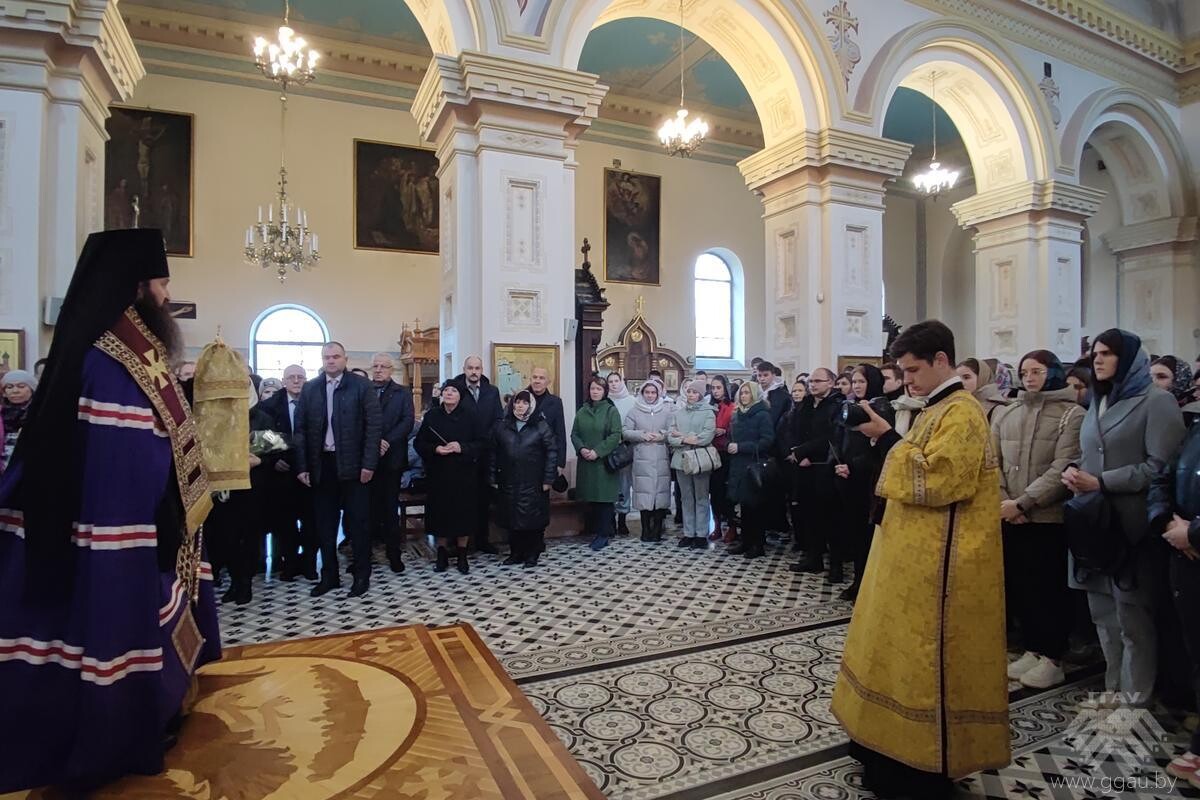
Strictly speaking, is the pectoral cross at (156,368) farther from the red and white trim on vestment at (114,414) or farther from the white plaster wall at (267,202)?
the white plaster wall at (267,202)

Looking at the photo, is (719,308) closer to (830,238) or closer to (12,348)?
(830,238)

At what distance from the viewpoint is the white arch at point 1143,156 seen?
12.5 metres

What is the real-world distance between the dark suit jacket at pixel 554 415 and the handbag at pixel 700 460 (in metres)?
1.18

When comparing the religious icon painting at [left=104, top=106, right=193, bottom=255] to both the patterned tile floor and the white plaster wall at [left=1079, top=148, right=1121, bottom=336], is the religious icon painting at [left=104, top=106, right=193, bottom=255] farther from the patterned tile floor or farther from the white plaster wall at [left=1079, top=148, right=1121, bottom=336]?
the white plaster wall at [left=1079, top=148, right=1121, bottom=336]

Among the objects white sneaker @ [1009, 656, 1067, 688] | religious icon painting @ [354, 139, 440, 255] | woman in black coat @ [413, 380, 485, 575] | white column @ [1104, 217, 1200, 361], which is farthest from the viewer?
religious icon painting @ [354, 139, 440, 255]

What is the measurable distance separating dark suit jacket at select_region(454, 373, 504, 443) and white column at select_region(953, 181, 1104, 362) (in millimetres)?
9190

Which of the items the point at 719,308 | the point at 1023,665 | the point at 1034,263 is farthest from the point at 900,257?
the point at 1023,665

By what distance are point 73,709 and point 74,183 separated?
5528 mm

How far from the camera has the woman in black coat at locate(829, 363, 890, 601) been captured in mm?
4926

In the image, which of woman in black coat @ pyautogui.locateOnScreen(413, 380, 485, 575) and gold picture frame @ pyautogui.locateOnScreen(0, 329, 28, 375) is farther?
woman in black coat @ pyautogui.locateOnScreen(413, 380, 485, 575)

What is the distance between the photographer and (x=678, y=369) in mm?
15398

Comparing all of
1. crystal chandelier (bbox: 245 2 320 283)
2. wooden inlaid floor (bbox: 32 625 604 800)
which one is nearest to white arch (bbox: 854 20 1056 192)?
crystal chandelier (bbox: 245 2 320 283)

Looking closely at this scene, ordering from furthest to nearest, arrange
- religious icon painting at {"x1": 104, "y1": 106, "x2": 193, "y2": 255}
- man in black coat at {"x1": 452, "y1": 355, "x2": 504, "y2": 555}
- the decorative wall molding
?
religious icon painting at {"x1": 104, "y1": 106, "x2": 193, "y2": 255} → the decorative wall molding → man in black coat at {"x1": 452, "y1": 355, "x2": 504, "y2": 555}

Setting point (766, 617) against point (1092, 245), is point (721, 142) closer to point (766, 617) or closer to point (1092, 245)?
point (1092, 245)
